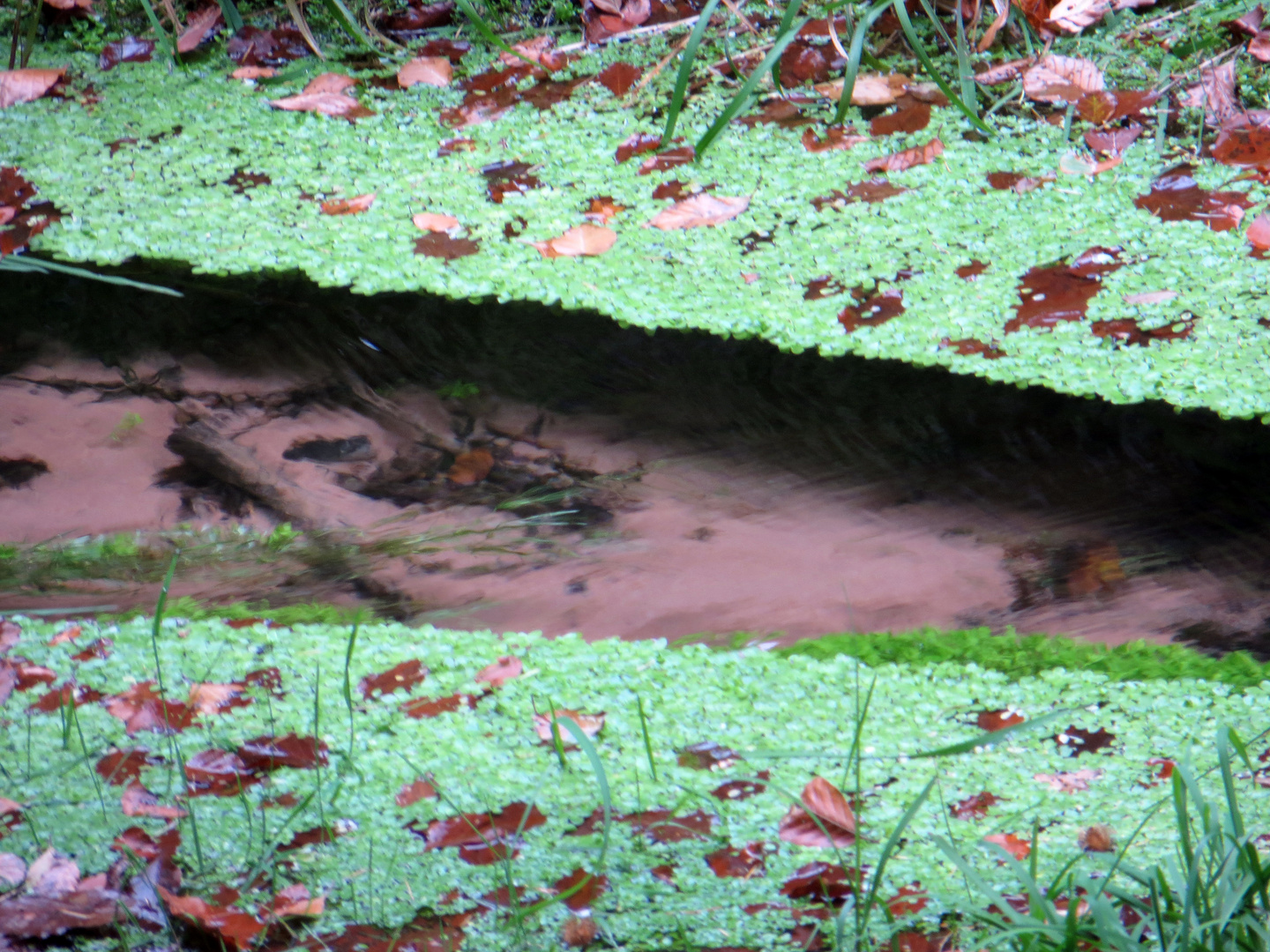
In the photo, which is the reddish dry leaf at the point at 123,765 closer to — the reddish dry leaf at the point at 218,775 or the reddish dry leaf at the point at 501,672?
the reddish dry leaf at the point at 218,775

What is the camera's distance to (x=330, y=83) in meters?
2.36

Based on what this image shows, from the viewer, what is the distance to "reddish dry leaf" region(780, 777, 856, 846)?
1.04 m

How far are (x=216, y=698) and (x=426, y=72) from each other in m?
1.67

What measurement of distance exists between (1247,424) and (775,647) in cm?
89

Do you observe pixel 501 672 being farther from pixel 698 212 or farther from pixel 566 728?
pixel 698 212

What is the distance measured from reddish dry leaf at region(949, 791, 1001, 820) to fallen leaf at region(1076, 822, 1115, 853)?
91 mm

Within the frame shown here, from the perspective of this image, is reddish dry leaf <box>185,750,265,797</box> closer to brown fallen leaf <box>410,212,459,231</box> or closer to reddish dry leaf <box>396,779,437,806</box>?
reddish dry leaf <box>396,779,437,806</box>

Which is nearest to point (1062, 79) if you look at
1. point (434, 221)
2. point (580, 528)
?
point (434, 221)

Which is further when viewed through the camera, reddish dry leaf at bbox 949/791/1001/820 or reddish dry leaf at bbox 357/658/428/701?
reddish dry leaf at bbox 357/658/428/701

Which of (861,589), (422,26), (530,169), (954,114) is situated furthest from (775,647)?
(422,26)

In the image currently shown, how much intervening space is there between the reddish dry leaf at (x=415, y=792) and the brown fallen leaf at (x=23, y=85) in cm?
203

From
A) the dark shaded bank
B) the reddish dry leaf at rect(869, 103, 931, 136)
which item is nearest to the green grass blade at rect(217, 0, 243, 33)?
the dark shaded bank

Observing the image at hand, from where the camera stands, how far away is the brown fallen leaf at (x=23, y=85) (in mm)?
2299

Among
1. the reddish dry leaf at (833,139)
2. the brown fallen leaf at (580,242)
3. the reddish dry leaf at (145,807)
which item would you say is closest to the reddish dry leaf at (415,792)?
the reddish dry leaf at (145,807)
